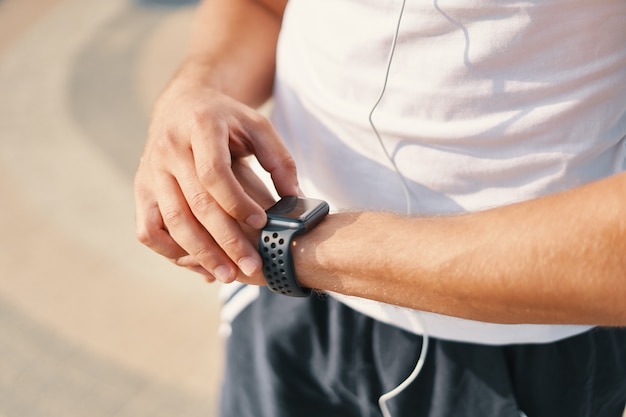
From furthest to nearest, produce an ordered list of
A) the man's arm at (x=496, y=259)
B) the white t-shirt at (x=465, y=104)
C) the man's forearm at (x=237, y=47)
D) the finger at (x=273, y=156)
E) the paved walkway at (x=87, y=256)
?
1. the paved walkway at (x=87, y=256)
2. the man's forearm at (x=237, y=47)
3. the finger at (x=273, y=156)
4. the white t-shirt at (x=465, y=104)
5. the man's arm at (x=496, y=259)

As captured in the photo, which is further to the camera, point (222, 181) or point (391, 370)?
point (391, 370)

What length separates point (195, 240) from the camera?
919 mm

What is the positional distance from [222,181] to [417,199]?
257 mm

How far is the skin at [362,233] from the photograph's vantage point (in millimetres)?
705

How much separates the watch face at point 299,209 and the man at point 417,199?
18 mm

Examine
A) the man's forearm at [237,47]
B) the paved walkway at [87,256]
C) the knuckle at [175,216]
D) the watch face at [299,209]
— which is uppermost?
the man's forearm at [237,47]

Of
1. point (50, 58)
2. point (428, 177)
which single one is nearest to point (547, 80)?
point (428, 177)

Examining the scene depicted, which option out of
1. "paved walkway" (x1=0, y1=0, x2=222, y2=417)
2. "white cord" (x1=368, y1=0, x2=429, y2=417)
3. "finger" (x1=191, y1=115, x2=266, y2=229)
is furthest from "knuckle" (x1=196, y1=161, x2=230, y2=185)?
"paved walkway" (x1=0, y1=0, x2=222, y2=417)

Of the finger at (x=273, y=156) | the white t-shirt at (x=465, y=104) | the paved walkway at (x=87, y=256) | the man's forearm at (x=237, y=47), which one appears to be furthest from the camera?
the paved walkway at (x=87, y=256)

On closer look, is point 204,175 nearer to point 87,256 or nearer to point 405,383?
point 405,383

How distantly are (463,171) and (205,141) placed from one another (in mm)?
319

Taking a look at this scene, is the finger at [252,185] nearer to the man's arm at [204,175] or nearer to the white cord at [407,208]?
the man's arm at [204,175]

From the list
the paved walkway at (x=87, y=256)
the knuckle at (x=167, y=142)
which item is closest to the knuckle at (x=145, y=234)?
the knuckle at (x=167, y=142)

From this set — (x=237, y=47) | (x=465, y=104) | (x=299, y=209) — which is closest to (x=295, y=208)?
(x=299, y=209)
